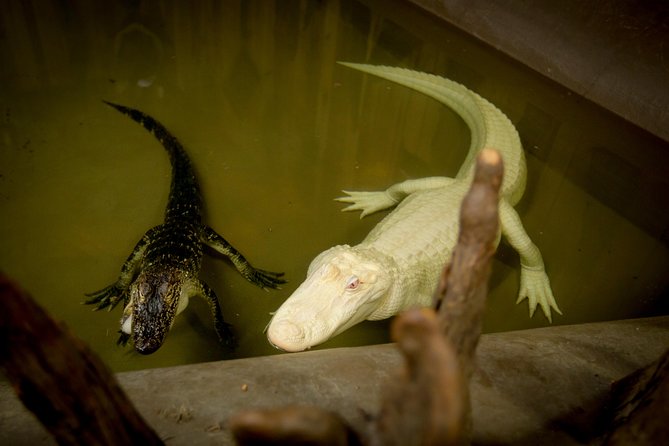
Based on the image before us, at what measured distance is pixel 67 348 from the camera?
750mm

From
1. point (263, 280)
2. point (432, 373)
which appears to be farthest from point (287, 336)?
point (432, 373)

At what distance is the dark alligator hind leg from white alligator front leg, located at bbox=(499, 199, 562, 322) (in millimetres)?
1644

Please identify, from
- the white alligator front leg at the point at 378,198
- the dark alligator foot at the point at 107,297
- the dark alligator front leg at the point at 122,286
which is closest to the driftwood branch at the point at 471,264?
the dark alligator front leg at the point at 122,286

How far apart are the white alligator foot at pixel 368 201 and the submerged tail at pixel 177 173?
96 cm

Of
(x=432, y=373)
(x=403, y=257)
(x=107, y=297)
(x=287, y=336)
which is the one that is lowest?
(x=107, y=297)

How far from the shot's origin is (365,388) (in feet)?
4.80

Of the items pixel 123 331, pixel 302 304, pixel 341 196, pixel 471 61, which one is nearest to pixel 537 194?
pixel 341 196

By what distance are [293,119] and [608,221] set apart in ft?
7.98

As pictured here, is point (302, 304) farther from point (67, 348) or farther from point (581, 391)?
point (67, 348)

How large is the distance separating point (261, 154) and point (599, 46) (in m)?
2.95

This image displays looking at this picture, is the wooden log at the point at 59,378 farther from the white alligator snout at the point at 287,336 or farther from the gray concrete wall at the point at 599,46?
the gray concrete wall at the point at 599,46

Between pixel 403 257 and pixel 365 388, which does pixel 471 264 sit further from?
pixel 403 257

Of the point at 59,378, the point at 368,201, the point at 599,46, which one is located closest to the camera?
the point at 59,378

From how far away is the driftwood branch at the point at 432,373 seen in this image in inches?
21.2
